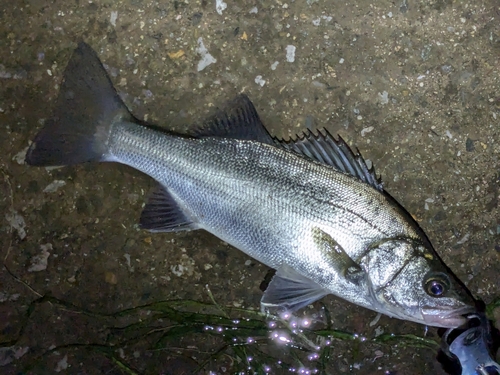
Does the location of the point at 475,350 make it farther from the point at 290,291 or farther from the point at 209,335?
the point at 209,335

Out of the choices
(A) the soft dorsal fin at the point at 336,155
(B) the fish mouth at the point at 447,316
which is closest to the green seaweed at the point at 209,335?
(B) the fish mouth at the point at 447,316

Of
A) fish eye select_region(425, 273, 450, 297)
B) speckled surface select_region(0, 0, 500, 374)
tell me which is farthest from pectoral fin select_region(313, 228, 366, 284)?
speckled surface select_region(0, 0, 500, 374)

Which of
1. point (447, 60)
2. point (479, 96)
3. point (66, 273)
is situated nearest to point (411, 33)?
point (447, 60)

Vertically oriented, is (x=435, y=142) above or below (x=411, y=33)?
below

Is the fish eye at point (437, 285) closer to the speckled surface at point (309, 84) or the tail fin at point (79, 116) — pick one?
the speckled surface at point (309, 84)

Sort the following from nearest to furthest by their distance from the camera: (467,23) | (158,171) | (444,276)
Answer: (444,276) < (158,171) < (467,23)

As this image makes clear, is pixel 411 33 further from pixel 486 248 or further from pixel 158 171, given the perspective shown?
pixel 158 171

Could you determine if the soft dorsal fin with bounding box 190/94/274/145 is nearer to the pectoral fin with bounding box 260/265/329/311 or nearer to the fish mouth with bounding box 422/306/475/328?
the pectoral fin with bounding box 260/265/329/311
